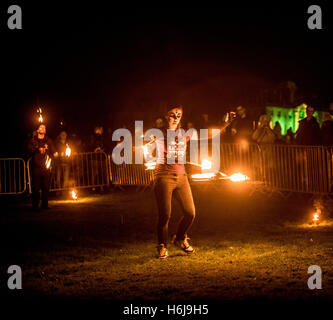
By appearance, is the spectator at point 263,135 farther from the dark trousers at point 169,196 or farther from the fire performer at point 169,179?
the dark trousers at point 169,196

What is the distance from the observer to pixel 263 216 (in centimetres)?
1151

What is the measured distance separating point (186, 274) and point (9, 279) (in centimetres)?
243

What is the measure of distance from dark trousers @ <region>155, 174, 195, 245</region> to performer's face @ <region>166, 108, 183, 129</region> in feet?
2.67

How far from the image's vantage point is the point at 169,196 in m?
7.81

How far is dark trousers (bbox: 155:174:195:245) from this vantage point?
7.80 meters

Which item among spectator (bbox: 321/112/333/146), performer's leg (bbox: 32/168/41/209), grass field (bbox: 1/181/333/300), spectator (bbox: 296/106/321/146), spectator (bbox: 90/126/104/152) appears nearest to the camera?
grass field (bbox: 1/181/333/300)

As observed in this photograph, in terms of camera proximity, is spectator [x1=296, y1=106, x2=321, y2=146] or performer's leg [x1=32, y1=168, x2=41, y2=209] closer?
performer's leg [x1=32, y1=168, x2=41, y2=209]

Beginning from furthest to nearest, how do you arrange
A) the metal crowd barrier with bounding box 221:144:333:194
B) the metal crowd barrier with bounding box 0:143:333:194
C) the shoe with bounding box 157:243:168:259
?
the metal crowd barrier with bounding box 0:143:333:194, the metal crowd barrier with bounding box 221:144:333:194, the shoe with bounding box 157:243:168:259

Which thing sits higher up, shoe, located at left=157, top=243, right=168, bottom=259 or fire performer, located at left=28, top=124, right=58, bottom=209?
fire performer, located at left=28, top=124, right=58, bottom=209

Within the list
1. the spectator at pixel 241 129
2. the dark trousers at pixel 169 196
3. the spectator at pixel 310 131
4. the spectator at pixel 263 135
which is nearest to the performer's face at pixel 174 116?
the dark trousers at pixel 169 196

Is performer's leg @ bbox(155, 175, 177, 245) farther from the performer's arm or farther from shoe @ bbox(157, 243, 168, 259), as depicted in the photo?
the performer's arm

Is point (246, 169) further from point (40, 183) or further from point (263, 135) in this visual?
point (40, 183)

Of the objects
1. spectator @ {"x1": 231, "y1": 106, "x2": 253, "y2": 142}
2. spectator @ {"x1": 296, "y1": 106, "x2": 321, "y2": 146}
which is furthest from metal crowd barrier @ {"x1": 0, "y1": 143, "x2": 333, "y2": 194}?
spectator @ {"x1": 231, "y1": 106, "x2": 253, "y2": 142}
